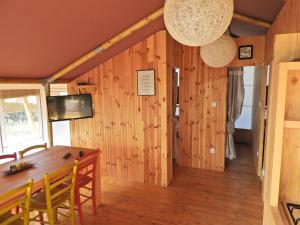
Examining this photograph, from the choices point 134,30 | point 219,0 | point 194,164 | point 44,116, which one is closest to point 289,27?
point 219,0

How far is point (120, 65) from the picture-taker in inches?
137

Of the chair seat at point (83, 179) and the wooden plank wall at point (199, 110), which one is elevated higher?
the wooden plank wall at point (199, 110)

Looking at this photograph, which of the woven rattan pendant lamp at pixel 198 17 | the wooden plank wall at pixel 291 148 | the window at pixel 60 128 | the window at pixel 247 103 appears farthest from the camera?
the window at pixel 247 103

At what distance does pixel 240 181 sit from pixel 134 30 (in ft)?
9.72

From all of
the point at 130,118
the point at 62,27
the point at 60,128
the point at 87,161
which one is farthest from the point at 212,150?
the point at 62,27

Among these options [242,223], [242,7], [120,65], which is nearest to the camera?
[242,223]

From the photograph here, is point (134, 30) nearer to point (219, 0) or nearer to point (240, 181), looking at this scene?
point (219, 0)

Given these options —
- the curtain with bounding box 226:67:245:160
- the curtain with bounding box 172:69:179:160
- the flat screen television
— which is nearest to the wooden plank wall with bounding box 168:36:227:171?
the curtain with bounding box 172:69:179:160

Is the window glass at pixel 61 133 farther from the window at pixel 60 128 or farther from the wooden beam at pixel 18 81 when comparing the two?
the wooden beam at pixel 18 81

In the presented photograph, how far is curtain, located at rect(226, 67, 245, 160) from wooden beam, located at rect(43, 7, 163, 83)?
2.50 meters

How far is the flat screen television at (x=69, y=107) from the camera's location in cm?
328

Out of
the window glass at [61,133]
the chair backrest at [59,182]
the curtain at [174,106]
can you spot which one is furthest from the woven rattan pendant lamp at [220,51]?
the window glass at [61,133]

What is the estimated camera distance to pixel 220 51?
280cm

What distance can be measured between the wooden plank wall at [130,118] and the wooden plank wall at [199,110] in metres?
0.83
